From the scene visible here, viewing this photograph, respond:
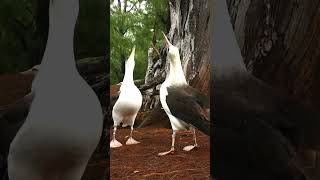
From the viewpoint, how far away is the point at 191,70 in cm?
217

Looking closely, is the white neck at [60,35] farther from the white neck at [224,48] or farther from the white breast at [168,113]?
the white breast at [168,113]

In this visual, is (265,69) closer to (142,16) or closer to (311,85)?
(311,85)

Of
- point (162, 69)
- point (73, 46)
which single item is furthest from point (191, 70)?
point (73, 46)

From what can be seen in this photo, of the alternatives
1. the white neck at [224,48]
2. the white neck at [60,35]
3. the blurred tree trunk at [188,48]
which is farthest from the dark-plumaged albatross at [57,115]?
the blurred tree trunk at [188,48]

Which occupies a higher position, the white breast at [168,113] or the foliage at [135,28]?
the foliage at [135,28]

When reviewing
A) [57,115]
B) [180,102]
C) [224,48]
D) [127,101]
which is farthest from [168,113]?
[57,115]

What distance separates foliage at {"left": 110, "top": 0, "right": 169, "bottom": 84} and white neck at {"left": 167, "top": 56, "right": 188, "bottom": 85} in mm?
172

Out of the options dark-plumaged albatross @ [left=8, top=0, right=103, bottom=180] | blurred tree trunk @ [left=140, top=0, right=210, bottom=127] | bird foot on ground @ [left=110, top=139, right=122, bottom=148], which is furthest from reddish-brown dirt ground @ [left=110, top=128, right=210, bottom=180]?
dark-plumaged albatross @ [left=8, top=0, right=103, bottom=180]

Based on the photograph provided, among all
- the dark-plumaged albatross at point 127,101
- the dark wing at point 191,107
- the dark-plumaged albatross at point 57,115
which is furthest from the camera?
the dark-plumaged albatross at point 127,101

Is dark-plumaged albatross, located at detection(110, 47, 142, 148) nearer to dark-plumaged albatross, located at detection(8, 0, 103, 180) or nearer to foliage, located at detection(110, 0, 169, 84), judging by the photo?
foliage, located at detection(110, 0, 169, 84)

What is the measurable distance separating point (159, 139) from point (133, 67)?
15.6 inches

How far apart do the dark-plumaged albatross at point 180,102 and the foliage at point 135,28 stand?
0.14m

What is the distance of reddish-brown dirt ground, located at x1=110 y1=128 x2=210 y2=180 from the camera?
197cm

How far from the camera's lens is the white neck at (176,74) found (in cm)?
204
